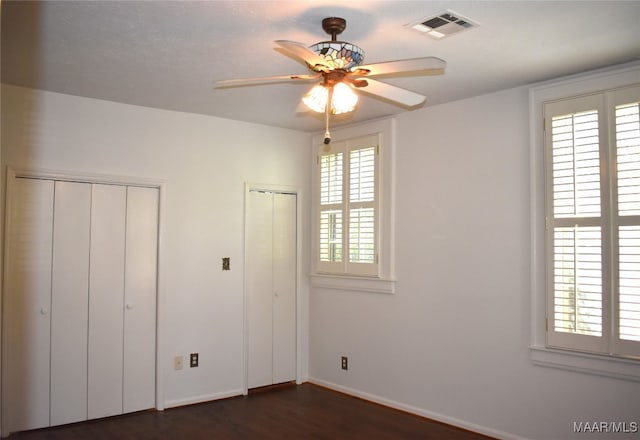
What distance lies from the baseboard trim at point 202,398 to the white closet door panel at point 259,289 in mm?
189

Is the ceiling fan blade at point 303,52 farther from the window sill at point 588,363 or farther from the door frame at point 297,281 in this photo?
the door frame at point 297,281

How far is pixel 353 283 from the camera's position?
16.1 feet

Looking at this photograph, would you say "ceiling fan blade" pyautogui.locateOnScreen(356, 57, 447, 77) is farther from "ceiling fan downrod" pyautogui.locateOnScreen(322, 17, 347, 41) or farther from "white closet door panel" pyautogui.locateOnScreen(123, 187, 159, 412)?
"white closet door panel" pyautogui.locateOnScreen(123, 187, 159, 412)

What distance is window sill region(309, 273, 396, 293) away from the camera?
4.59m

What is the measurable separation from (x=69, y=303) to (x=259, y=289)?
5.64 ft

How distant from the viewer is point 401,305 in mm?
4508

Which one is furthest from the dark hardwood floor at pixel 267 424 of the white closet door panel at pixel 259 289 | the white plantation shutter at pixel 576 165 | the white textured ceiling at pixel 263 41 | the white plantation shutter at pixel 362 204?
the white textured ceiling at pixel 263 41

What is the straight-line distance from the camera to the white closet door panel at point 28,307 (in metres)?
3.76

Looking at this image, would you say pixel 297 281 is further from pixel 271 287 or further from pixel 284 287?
pixel 271 287

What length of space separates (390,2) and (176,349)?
3.37 m

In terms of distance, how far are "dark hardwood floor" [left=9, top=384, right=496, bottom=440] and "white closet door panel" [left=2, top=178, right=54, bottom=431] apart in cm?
21

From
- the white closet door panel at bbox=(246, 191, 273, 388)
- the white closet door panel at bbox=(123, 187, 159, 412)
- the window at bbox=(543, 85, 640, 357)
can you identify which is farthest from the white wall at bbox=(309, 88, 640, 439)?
the white closet door panel at bbox=(123, 187, 159, 412)

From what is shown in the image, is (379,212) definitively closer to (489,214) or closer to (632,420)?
(489,214)

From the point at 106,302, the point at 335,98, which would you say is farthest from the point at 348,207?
the point at 335,98
